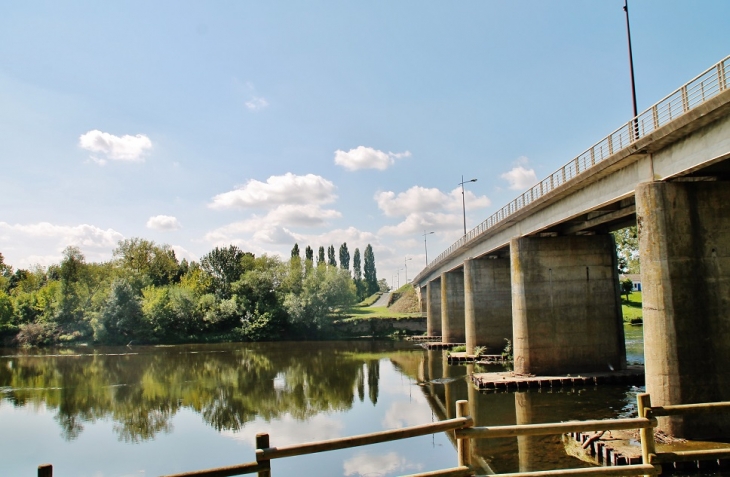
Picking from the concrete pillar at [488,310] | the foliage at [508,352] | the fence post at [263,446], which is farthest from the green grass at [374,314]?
the fence post at [263,446]

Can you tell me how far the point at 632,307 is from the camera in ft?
285

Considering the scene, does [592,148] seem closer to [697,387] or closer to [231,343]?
[697,387]

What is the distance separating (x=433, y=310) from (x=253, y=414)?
5108 cm

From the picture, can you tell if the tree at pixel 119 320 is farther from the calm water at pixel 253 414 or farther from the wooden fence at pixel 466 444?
the wooden fence at pixel 466 444

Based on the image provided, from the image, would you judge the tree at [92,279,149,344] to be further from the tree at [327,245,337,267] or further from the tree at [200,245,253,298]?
the tree at [327,245,337,267]

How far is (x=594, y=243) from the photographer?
30.9 m

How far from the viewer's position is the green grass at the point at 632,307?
258ft

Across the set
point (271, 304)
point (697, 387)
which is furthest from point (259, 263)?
point (697, 387)

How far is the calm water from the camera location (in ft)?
55.7

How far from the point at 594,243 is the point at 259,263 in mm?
72617

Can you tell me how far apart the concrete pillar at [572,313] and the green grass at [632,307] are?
51866 mm

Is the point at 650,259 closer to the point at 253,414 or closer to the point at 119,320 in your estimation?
the point at 253,414

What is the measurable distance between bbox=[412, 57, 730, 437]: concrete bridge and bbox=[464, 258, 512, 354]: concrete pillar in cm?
837

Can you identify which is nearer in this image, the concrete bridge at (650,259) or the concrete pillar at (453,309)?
the concrete bridge at (650,259)
